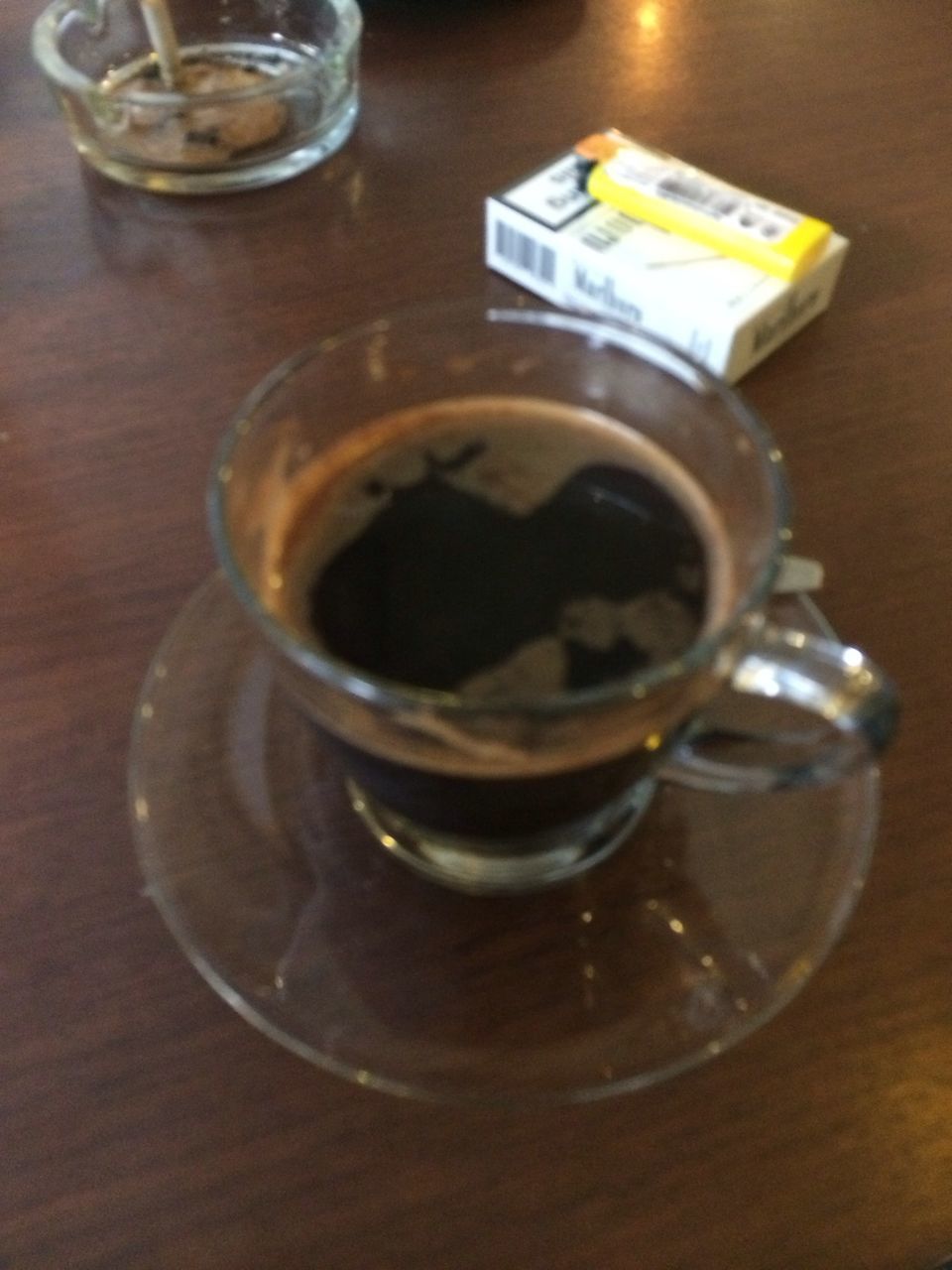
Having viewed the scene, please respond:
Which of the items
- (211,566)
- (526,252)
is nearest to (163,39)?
(526,252)

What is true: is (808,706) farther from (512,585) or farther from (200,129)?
(200,129)

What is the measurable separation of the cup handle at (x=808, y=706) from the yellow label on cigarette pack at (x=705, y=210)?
0.30 meters

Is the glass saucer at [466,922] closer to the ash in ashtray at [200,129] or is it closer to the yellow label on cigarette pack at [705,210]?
the yellow label on cigarette pack at [705,210]

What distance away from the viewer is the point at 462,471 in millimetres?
532

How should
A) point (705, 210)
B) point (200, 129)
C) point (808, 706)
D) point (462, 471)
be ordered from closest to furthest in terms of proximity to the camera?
point (808, 706) < point (462, 471) < point (705, 210) < point (200, 129)

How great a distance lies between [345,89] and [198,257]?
0.56ft

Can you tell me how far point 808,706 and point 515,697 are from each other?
0.11 metres

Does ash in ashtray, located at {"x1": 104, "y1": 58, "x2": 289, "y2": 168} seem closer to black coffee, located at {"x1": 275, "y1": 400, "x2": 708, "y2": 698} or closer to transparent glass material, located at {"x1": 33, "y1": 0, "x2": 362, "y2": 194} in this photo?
transparent glass material, located at {"x1": 33, "y1": 0, "x2": 362, "y2": 194}

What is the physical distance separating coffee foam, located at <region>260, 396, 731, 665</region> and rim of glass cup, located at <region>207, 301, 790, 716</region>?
5 cm

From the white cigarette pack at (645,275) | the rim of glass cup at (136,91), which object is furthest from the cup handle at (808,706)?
the rim of glass cup at (136,91)

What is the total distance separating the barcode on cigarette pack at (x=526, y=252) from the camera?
0.67m

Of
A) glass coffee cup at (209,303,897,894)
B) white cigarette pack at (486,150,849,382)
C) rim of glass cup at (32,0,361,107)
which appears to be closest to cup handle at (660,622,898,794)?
glass coffee cup at (209,303,897,894)

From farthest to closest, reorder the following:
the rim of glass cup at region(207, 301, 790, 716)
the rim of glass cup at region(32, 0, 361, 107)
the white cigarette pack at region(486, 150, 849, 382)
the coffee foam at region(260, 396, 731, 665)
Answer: the rim of glass cup at region(32, 0, 361, 107) < the white cigarette pack at region(486, 150, 849, 382) < the coffee foam at region(260, 396, 731, 665) < the rim of glass cup at region(207, 301, 790, 716)

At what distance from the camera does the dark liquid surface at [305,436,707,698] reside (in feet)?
1.48
